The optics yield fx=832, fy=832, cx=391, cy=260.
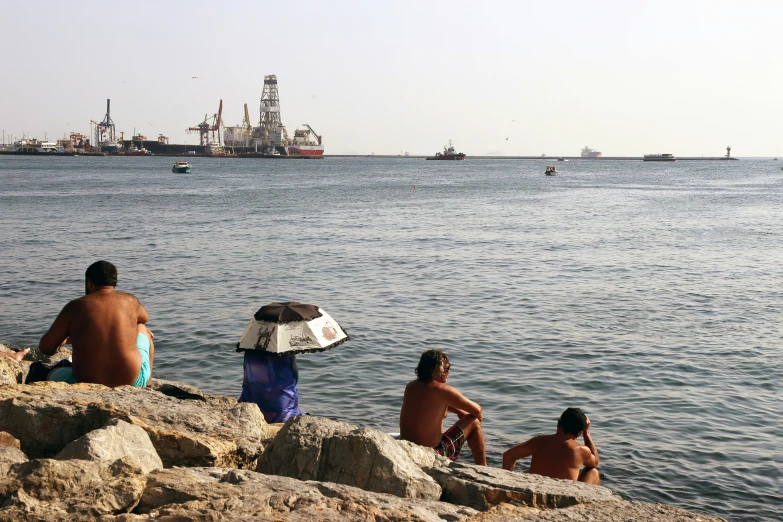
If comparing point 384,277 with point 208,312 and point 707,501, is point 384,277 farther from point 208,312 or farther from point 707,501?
point 707,501

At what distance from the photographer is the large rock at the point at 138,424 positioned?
17.2 ft

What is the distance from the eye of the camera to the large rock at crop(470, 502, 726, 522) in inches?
163

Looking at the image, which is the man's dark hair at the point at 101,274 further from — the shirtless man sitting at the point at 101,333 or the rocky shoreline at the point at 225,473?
A: the rocky shoreline at the point at 225,473

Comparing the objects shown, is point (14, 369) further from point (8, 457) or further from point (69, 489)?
point (69, 489)

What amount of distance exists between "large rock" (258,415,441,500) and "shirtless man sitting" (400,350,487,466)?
123cm

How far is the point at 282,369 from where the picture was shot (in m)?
7.20

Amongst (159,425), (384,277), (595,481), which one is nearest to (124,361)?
(159,425)

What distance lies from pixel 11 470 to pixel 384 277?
15489mm

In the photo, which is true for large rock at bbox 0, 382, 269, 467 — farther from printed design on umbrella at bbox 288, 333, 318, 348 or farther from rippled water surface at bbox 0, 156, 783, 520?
rippled water surface at bbox 0, 156, 783, 520

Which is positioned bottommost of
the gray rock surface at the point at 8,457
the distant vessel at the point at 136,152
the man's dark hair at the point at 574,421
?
the man's dark hair at the point at 574,421

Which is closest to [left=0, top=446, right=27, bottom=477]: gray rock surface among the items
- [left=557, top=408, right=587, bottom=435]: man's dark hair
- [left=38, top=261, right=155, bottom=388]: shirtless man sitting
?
[left=38, top=261, right=155, bottom=388]: shirtless man sitting

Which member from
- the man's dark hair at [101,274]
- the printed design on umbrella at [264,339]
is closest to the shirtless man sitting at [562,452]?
the printed design on umbrella at [264,339]

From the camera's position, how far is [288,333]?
7.11 metres

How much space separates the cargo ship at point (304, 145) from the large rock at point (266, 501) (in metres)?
185
